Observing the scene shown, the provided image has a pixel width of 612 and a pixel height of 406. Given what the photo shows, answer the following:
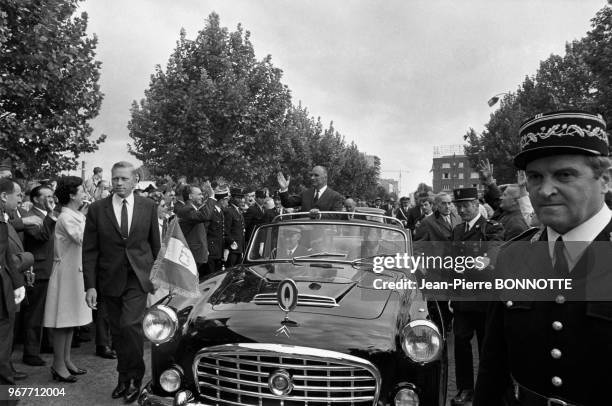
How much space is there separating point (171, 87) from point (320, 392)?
2089 cm

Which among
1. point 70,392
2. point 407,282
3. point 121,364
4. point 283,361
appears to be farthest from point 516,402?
point 70,392

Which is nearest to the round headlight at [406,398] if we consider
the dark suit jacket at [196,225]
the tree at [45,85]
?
the dark suit jacket at [196,225]

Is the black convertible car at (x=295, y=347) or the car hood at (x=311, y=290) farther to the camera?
the car hood at (x=311, y=290)

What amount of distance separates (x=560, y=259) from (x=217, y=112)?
798 inches

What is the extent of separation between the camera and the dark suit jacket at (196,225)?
8164 mm

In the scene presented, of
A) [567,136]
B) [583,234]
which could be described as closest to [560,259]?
[583,234]

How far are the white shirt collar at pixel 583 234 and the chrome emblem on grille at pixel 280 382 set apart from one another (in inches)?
71.8

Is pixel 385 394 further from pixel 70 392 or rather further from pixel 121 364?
pixel 70 392

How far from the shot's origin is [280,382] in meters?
3.07

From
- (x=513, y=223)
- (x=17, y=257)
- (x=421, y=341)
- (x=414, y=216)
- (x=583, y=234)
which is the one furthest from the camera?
(x=414, y=216)

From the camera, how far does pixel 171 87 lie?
22172 mm

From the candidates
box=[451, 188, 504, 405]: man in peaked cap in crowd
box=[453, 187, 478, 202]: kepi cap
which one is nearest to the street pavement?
box=[451, 188, 504, 405]: man in peaked cap in crowd

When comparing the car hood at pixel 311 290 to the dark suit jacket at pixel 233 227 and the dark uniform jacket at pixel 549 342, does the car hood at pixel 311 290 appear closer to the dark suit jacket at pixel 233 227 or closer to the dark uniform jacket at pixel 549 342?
the dark uniform jacket at pixel 549 342

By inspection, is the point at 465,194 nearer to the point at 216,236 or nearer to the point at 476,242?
the point at 476,242
